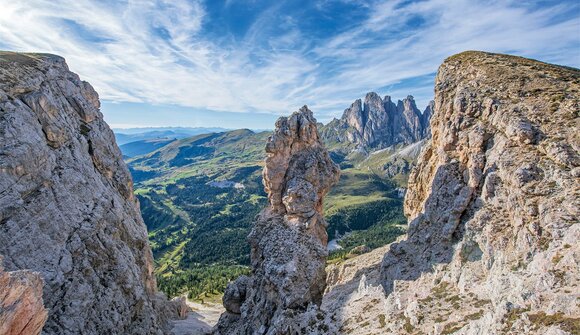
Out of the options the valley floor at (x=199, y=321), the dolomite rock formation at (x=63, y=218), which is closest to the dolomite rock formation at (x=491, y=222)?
the dolomite rock formation at (x=63, y=218)

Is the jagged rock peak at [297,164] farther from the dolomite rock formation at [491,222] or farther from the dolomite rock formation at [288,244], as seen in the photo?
the dolomite rock formation at [491,222]

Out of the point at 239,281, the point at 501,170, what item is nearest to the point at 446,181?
the point at 501,170

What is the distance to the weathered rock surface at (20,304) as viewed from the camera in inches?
931

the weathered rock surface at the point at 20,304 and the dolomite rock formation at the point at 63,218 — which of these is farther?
the dolomite rock formation at the point at 63,218

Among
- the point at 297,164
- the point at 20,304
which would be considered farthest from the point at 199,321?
the point at 20,304

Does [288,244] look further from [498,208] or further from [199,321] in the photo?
[199,321]

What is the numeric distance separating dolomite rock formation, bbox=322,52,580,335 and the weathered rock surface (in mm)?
30232

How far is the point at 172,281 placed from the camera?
159 m

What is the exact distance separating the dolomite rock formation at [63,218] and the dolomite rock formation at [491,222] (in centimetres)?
3033

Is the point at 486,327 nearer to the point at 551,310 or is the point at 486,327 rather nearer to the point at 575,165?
the point at 551,310

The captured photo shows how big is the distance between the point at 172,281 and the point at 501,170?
15805 cm

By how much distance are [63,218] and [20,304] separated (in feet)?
69.7

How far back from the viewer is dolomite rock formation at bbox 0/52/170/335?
38.4 m

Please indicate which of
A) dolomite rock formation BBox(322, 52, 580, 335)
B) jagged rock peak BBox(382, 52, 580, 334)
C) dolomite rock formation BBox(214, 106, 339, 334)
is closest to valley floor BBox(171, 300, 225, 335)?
dolomite rock formation BBox(214, 106, 339, 334)
